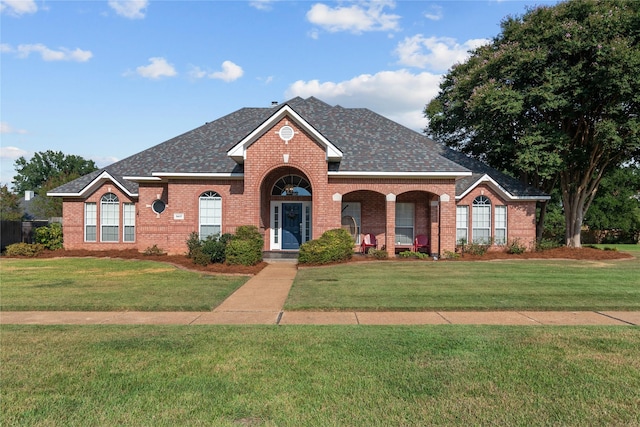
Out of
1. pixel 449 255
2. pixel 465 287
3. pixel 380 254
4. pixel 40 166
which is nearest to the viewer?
pixel 465 287

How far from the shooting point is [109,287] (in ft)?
39.0

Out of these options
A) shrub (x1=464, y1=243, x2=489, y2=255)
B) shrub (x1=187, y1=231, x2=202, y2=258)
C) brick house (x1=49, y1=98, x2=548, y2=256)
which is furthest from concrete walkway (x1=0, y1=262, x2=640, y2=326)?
shrub (x1=464, y1=243, x2=489, y2=255)

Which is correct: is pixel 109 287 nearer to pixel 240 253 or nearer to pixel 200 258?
pixel 200 258

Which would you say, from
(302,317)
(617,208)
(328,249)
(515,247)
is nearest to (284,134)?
(328,249)

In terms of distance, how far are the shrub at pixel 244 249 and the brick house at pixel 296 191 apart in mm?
1728

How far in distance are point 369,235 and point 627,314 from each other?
44.6 feet

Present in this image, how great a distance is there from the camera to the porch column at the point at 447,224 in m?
20.3

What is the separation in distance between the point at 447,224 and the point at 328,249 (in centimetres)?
648

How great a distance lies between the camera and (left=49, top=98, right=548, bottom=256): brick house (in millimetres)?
19125

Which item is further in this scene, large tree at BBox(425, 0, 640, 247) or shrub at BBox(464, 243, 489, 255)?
shrub at BBox(464, 243, 489, 255)

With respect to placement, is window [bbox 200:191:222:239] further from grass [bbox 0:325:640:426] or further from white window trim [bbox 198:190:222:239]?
grass [bbox 0:325:640:426]

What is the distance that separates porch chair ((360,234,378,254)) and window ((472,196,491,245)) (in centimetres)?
524

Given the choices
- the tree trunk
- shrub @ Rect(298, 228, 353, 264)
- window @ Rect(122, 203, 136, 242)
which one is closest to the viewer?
shrub @ Rect(298, 228, 353, 264)

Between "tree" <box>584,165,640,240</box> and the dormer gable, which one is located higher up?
the dormer gable
